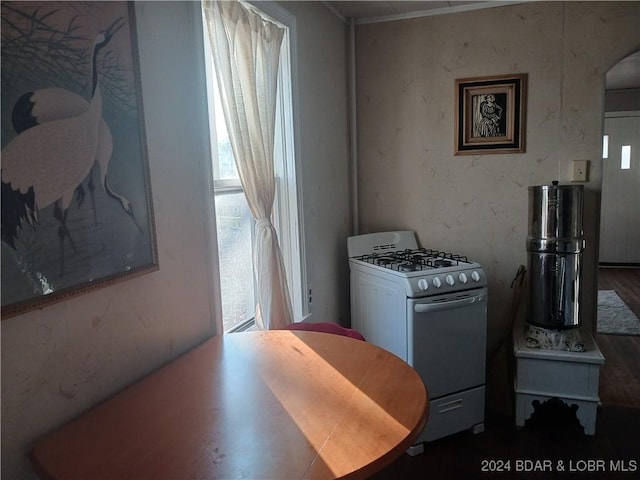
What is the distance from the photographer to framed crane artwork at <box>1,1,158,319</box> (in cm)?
100

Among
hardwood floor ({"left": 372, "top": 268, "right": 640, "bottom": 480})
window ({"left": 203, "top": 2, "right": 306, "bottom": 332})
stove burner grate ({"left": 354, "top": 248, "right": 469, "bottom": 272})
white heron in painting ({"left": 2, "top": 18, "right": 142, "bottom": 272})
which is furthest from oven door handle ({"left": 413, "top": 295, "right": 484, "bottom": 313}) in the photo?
white heron in painting ({"left": 2, "top": 18, "right": 142, "bottom": 272})

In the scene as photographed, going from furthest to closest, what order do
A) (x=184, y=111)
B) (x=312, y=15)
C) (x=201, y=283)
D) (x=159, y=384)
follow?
(x=312, y=15), (x=201, y=283), (x=184, y=111), (x=159, y=384)

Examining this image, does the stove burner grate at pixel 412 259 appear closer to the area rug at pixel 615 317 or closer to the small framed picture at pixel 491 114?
the small framed picture at pixel 491 114

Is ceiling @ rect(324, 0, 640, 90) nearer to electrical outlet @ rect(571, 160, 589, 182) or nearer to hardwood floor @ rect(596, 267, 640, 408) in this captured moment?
electrical outlet @ rect(571, 160, 589, 182)

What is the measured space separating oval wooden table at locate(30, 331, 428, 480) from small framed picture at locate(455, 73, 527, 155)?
1.95m

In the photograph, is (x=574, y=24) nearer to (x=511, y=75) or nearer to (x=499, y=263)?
(x=511, y=75)

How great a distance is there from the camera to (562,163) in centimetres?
283

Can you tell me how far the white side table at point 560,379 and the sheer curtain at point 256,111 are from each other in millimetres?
1342

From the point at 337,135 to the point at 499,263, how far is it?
1.30 m

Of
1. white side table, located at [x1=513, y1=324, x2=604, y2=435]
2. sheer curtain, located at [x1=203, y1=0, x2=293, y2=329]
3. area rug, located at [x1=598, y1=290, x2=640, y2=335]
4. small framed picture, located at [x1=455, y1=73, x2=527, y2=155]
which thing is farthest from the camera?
area rug, located at [x1=598, y1=290, x2=640, y2=335]

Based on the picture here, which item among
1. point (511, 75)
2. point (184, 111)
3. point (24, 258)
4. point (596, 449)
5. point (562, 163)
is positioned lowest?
point (596, 449)

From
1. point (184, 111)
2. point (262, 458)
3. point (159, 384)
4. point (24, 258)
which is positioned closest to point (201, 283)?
point (159, 384)

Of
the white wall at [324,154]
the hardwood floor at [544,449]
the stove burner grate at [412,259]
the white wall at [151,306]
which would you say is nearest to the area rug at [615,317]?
the hardwood floor at [544,449]

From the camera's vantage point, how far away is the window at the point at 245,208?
199cm
